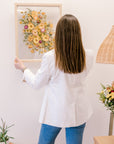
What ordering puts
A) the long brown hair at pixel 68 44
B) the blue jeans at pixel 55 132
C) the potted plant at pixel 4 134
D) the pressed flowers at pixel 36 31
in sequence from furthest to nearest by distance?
the potted plant at pixel 4 134 → the pressed flowers at pixel 36 31 → the blue jeans at pixel 55 132 → the long brown hair at pixel 68 44

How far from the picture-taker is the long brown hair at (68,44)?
49.5 inches

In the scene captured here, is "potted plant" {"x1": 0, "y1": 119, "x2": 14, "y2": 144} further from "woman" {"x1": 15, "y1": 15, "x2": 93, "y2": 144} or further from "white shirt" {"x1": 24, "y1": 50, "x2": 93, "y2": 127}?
"white shirt" {"x1": 24, "y1": 50, "x2": 93, "y2": 127}

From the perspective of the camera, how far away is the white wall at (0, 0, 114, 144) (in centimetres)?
174

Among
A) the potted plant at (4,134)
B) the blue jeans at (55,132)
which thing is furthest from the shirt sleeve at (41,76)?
the potted plant at (4,134)

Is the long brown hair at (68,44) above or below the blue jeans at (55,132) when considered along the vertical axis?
above

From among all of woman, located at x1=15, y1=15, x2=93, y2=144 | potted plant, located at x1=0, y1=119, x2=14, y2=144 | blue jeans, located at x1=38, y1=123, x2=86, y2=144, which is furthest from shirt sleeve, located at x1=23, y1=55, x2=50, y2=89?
potted plant, located at x1=0, y1=119, x2=14, y2=144

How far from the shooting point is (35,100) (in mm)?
1868

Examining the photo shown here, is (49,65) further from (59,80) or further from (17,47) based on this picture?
(17,47)

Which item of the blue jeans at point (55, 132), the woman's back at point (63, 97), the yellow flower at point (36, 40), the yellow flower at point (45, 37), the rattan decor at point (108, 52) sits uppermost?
the yellow flower at point (45, 37)

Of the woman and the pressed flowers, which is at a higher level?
the pressed flowers

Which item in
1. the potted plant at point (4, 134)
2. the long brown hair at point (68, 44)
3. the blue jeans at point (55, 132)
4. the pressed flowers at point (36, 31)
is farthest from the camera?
the potted plant at point (4, 134)

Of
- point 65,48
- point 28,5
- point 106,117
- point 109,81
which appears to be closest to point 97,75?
point 109,81

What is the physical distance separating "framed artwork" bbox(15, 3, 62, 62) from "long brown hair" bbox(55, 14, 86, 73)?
0.43m

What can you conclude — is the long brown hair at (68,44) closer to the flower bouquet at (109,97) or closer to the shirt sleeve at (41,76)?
the shirt sleeve at (41,76)
